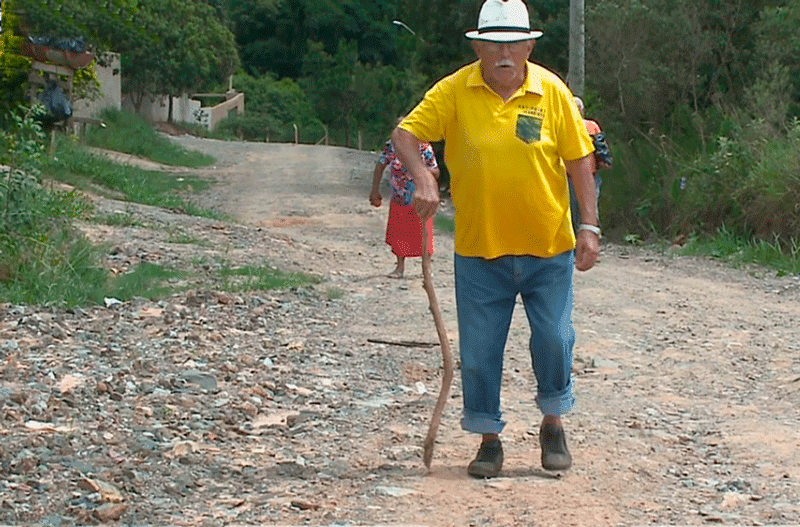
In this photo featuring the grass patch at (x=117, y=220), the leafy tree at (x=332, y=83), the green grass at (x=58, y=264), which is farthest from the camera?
the leafy tree at (x=332, y=83)

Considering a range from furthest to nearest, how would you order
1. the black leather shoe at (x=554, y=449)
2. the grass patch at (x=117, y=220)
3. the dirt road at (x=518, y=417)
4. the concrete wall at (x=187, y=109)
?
the concrete wall at (x=187, y=109) < the grass patch at (x=117, y=220) < the black leather shoe at (x=554, y=449) < the dirt road at (x=518, y=417)

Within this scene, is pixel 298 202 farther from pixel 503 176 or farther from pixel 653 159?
pixel 503 176

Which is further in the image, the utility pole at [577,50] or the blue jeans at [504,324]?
the utility pole at [577,50]

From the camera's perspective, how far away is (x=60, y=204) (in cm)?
1032

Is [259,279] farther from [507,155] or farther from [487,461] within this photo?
[507,155]

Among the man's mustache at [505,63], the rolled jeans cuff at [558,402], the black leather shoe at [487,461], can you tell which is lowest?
the black leather shoe at [487,461]

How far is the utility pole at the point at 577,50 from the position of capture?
1705cm

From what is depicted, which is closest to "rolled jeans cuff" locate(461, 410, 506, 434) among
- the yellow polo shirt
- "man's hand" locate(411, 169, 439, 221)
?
the yellow polo shirt

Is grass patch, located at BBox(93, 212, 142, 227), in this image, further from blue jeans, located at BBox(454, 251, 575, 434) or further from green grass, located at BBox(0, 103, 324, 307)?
blue jeans, located at BBox(454, 251, 575, 434)

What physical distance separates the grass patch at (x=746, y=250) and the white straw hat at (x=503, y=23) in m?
8.53

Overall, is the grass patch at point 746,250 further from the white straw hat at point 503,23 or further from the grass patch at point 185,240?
the white straw hat at point 503,23

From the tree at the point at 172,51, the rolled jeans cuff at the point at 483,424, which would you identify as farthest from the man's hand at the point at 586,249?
the tree at the point at 172,51

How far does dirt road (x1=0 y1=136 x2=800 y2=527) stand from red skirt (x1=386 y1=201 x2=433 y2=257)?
11.9 inches

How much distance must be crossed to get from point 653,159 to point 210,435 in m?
12.4
